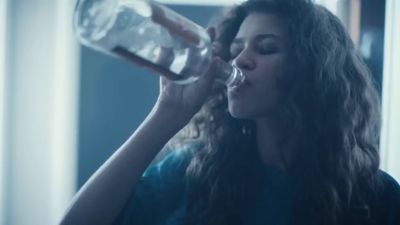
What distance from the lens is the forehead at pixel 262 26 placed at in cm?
93

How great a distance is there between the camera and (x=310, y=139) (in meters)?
0.99

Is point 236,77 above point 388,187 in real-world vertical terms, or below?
above

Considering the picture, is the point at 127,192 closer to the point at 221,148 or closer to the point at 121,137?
the point at 221,148

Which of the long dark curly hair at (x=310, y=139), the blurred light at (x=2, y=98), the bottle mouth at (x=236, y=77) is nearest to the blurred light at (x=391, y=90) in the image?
the long dark curly hair at (x=310, y=139)

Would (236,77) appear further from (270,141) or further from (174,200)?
(174,200)

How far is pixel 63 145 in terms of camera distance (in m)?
1.51

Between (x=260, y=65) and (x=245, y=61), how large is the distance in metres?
0.03

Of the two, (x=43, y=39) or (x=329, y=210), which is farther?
(x=43, y=39)

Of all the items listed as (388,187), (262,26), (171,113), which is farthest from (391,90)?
(171,113)

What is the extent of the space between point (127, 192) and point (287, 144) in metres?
0.34

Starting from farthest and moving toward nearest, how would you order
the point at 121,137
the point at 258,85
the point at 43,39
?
the point at 121,137
the point at 43,39
the point at 258,85

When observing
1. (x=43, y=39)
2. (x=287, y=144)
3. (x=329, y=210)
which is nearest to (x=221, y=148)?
(x=287, y=144)

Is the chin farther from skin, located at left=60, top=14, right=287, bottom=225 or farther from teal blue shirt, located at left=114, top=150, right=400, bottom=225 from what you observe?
teal blue shirt, located at left=114, top=150, right=400, bottom=225

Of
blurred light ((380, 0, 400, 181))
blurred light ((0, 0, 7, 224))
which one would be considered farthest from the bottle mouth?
blurred light ((0, 0, 7, 224))
